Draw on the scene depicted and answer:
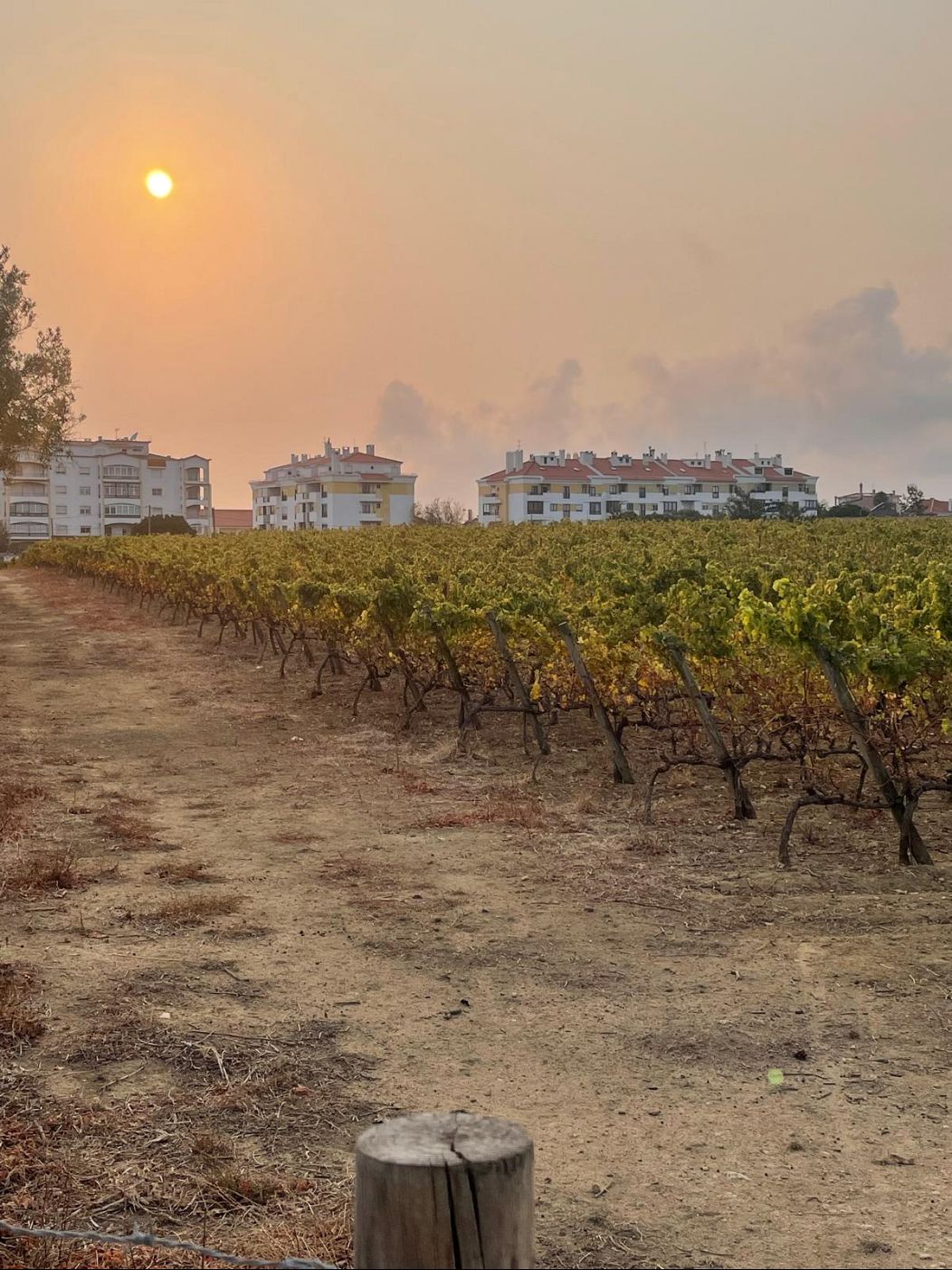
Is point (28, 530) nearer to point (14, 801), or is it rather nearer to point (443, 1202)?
point (14, 801)

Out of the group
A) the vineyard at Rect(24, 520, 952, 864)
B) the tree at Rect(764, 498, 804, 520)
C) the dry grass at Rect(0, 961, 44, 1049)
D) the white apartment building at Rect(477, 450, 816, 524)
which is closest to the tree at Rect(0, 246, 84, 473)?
the vineyard at Rect(24, 520, 952, 864)

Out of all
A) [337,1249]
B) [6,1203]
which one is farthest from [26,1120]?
[337,1249]

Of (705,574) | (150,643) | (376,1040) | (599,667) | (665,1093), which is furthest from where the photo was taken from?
(150,643)

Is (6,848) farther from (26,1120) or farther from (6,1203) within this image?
(6,1203)

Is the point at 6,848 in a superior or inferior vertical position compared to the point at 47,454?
inferior

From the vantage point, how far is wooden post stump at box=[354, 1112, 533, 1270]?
258 cm

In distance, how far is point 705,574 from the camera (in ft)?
59.5

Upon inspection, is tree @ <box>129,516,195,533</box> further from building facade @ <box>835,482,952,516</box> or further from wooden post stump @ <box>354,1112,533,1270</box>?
wooden post stump @ <box>354,1112,533,1270</box>

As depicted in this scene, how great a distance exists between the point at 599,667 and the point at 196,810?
435 cm

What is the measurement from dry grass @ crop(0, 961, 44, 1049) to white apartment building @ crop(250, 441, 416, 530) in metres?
149

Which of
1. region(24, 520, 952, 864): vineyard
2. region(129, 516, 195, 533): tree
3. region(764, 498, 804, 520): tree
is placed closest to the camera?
region(24, 520, 952, 864): vineyard

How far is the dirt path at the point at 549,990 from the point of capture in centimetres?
512

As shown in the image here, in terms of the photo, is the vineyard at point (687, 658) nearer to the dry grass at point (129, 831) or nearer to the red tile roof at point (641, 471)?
the dry grass at point (129, 831)

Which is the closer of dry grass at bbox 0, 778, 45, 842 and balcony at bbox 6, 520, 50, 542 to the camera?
dry grass at bbox 0, 778, 45, 842
